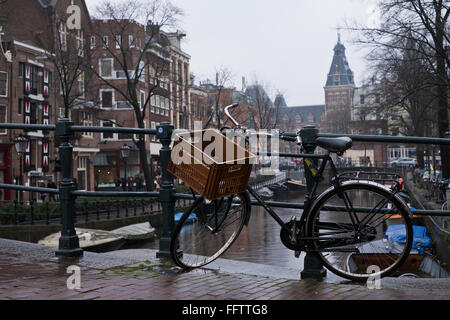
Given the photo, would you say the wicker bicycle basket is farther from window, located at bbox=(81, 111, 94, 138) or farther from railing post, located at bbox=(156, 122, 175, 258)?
window, located at bbox=(81, 111, 94, 138)

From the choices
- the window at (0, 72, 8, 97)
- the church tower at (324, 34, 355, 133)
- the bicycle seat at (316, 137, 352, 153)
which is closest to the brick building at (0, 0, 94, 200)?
the window at (0, 72, 8, 97)

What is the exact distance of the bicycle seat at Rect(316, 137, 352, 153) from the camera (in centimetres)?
356

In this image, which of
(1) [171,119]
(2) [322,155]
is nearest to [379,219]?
(2) [322,155]

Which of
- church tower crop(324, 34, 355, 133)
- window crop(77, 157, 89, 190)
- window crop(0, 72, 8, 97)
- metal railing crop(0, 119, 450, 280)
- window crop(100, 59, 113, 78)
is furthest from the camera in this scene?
church tower crop(324, 34, 355, 133)

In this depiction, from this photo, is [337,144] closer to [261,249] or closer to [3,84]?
[261,249]

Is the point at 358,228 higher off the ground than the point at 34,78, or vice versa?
the point at 34,78

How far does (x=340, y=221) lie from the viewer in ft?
12.4

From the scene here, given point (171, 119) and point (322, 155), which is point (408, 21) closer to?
point (322, 155)

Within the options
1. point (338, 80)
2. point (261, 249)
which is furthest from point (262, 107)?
point (338, 80)

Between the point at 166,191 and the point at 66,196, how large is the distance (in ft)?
3.46

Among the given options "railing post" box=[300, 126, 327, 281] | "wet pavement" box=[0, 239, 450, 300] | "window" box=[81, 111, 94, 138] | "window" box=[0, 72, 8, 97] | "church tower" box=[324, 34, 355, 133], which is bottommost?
"wet pavement" box=[0, 239, 450, 300]

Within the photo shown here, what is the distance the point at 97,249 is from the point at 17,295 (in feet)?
48.3

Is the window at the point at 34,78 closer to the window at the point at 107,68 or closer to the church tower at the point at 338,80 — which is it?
the window at the point at 107,68

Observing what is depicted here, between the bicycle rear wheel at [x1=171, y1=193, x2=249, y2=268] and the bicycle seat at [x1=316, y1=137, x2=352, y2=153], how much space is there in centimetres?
75
